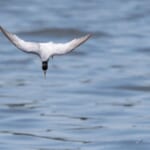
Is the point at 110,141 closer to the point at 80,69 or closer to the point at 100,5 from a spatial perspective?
the point at 80,69

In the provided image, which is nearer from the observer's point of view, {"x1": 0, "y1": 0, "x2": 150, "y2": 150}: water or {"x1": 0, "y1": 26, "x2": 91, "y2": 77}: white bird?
{"x1": 0, "y1": 26, "x2": 91, "y2": 77}: white bird

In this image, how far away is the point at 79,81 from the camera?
13.4 m

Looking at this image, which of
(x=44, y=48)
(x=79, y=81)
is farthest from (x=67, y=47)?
(x=79, y=81)

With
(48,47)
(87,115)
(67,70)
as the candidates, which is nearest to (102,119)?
(87,115)

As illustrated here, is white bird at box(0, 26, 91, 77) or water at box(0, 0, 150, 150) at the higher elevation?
white bird at box(0, 26, 91, 77)

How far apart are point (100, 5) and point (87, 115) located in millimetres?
6960

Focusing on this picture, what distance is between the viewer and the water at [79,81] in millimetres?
10445

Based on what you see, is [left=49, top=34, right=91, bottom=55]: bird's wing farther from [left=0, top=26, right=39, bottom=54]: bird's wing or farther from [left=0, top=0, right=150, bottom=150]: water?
[left=0, top=0, right=150, bottom=150]: water

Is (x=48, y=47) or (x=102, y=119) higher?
(x=48, y=47)

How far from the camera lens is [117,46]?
15.6 meters

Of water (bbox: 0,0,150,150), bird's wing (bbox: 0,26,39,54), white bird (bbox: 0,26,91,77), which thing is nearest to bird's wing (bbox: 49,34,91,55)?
white bird (bbox: 0,26,91,77)

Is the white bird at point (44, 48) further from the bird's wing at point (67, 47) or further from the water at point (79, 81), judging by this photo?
the water at point (79, 81)

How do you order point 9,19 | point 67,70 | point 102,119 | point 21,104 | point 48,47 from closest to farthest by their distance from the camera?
1. point 48,47
2. point 102,119
3. point 21,104
4. point 67,70
5. point 9,19

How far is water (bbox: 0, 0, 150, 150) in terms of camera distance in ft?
34.3
